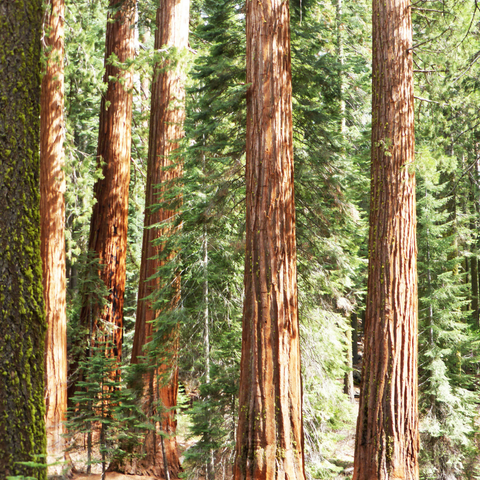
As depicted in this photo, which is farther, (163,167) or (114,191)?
(114,191)

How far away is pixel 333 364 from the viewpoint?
8148mm

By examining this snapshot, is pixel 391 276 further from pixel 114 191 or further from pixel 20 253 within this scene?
pixel 114 191

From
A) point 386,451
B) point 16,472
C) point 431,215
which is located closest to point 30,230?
point 16,472

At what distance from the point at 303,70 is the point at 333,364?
16.1ft

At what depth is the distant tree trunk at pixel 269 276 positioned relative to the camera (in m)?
5.03

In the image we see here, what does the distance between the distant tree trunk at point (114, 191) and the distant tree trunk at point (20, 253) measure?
632 cm

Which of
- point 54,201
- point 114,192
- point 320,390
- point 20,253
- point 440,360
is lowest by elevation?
point 320,390

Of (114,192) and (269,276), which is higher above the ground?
(114,192)

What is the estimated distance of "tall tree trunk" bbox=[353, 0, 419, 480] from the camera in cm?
537

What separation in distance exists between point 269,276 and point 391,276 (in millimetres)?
1475

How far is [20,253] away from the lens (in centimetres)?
346

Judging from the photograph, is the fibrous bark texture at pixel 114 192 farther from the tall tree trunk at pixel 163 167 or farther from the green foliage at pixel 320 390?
the green foliage at pixel 320 390

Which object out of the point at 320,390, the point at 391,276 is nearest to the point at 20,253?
the point at 391,276

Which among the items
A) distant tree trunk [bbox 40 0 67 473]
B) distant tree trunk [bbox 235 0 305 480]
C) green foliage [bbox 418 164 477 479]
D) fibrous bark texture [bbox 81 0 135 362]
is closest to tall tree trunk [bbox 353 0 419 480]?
distant tree trunk [bbox 235 0 305 480]
